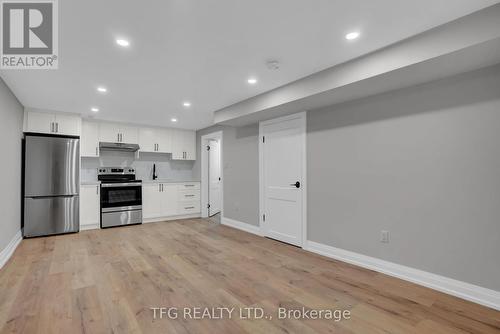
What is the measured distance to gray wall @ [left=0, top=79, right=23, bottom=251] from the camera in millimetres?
2949

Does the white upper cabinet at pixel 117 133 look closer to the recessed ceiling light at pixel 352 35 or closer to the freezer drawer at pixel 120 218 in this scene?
the freezer drawer at pixel 120 218

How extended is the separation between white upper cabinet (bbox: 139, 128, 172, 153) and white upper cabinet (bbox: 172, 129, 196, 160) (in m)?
0.13

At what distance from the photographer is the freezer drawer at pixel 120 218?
4836mm

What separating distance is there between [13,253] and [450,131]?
223 inches

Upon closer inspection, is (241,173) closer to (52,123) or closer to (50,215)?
(50,215)

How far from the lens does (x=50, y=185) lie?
421 centimetres

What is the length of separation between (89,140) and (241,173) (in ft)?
11.0

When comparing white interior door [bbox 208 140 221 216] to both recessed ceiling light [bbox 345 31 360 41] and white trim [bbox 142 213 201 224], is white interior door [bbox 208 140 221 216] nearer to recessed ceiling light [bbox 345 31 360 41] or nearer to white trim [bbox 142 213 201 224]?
white trim [bbox 142 213 201 224]

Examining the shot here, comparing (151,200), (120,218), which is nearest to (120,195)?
(120,218)

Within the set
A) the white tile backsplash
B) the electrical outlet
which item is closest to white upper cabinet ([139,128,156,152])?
the white tile backsplash

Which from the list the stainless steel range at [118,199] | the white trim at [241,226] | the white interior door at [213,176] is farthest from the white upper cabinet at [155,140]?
the white trim at [241,226]

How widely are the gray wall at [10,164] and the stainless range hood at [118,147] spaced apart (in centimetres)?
135

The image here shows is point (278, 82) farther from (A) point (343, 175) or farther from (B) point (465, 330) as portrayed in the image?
(B) point (465, 330)

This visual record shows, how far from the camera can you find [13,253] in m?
3.29
